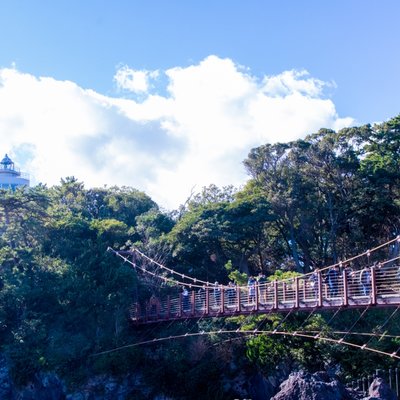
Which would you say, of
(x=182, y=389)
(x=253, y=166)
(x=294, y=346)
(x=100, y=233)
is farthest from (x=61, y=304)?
(x=253, y=166)

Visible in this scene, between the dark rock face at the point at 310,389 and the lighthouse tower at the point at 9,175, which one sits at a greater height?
the lighthouse tower at the point at 9,175

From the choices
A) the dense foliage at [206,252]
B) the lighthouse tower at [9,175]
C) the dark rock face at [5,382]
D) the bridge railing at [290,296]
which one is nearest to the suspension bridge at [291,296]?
the bridge railing at [290,296]

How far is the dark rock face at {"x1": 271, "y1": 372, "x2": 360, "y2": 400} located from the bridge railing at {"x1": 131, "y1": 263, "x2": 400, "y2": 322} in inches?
53.0

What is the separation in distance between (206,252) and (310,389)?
28.9ft

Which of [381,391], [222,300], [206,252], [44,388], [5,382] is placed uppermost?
[206,252]

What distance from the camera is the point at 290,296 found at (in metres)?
14.0

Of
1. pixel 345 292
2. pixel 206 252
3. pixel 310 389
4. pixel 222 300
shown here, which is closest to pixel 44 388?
pixel 222 300

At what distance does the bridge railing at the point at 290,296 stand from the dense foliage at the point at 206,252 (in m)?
0.82

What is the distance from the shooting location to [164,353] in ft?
54.2

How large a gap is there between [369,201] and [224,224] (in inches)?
176

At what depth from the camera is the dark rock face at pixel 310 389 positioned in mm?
11805

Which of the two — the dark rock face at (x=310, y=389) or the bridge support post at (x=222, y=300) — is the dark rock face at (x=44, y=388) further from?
the dark rock face at (x=310, y=389)

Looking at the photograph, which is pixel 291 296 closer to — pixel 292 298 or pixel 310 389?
pixel 292 298

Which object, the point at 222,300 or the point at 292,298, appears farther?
the point at 222,300
